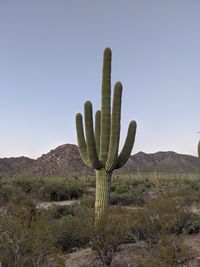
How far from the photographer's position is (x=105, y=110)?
11531mm

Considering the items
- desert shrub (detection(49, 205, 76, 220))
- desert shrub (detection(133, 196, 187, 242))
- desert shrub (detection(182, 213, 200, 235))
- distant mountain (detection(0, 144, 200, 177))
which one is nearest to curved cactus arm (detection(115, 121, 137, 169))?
desert shrub (detection(182, 213, 200, 235))

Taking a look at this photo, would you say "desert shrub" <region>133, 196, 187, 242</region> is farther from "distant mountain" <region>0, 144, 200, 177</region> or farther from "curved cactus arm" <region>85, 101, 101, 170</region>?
"distant mountain" <region>0, 144, 200, 177</region>

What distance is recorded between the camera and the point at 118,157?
1198cm

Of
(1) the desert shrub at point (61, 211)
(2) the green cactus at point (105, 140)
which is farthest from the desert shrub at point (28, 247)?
(1) the desert shrub at point (61, 211)

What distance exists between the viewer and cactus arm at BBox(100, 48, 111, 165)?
11492 mm

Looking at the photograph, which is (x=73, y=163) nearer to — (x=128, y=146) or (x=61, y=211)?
(x=61, y=211)

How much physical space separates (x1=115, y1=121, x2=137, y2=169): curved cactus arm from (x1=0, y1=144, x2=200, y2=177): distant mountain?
4143 cm

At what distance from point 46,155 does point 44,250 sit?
2704 inches

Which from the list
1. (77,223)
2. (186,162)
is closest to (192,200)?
(77,223)

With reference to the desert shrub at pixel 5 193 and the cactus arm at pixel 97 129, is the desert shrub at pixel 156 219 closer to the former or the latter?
the cactus arm at pixel 97 129

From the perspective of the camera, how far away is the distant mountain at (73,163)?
217 feet

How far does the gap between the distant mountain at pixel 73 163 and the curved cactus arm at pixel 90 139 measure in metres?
42.2

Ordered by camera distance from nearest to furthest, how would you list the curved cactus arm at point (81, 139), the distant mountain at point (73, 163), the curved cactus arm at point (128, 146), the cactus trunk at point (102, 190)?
1. the cactus trunk at point (102, 190)
2. the curved cactus arm at point (128, 146)
3. the curved cactus arm at point (81, 139)
4. the distant mountain at point (73, 163)

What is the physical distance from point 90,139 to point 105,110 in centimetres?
95
